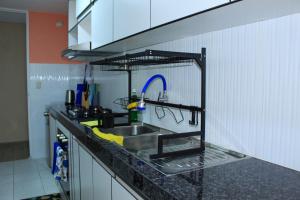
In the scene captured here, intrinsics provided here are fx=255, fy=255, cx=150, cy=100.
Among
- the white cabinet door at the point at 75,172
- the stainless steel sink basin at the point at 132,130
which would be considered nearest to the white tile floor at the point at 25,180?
the white cabinet door at the point at 75,172

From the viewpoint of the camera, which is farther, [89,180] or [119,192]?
[89,180]

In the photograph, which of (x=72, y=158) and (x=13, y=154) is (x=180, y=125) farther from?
(x=13, y=154)

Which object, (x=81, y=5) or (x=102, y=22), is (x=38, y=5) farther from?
(x=102, y=22)

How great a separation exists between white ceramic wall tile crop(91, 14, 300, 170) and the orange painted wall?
292 cm

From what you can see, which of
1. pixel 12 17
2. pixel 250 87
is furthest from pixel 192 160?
pixel 12 17

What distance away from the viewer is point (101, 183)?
51.0 inches

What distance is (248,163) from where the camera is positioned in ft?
3.51

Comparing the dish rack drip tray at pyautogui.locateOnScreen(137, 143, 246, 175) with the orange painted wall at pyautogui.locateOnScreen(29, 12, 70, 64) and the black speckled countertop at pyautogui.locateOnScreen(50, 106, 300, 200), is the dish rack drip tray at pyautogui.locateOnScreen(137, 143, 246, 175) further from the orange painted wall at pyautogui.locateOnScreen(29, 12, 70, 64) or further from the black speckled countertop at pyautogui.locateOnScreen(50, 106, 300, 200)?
the orange painted wall at pyautogui.locateOnScreen(29, 12, 70, 64)

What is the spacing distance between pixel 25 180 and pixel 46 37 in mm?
2058

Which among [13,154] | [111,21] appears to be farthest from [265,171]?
[13,154]

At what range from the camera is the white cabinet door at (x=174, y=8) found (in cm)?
95

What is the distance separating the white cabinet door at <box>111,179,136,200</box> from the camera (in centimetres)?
99

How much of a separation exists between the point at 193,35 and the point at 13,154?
3738 millimetres

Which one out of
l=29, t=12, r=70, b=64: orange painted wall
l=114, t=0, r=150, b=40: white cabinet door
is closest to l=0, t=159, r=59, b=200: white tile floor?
l=29, t=12, r=70, b=64: orange painted wall
